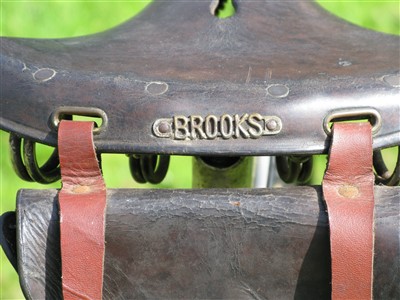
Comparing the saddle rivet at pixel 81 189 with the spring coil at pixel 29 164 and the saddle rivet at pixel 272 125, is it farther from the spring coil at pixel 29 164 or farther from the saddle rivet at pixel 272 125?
the saddle rivet at pixel 272 125

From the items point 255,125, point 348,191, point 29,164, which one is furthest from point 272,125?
point 29,164

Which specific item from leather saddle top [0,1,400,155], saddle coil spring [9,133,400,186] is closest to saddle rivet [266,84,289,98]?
leather saddle top [0,1,400,155]

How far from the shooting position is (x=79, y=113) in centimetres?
105

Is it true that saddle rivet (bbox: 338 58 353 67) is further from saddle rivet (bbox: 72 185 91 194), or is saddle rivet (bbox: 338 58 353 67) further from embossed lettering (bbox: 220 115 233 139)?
saddle rivet (bbox: 72 185 91 194)

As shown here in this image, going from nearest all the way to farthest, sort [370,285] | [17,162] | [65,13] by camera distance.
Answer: [370,285] → [17,162] → [65,13]

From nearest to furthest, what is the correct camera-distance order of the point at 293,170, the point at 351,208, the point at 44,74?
the point at 351,208, the point at 44,74, the point at 293,170

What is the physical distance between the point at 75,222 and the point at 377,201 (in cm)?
39

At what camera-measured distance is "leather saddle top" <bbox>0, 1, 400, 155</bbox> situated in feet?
3.31

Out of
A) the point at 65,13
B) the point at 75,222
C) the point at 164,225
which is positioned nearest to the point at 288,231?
the point at 164,225

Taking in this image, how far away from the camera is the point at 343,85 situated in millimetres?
1026

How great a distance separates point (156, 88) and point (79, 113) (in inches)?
4.3

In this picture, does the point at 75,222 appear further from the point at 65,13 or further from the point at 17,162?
the point at 65,13

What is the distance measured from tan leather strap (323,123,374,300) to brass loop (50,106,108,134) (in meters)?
0.30

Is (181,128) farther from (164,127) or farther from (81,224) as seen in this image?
(81,224)
